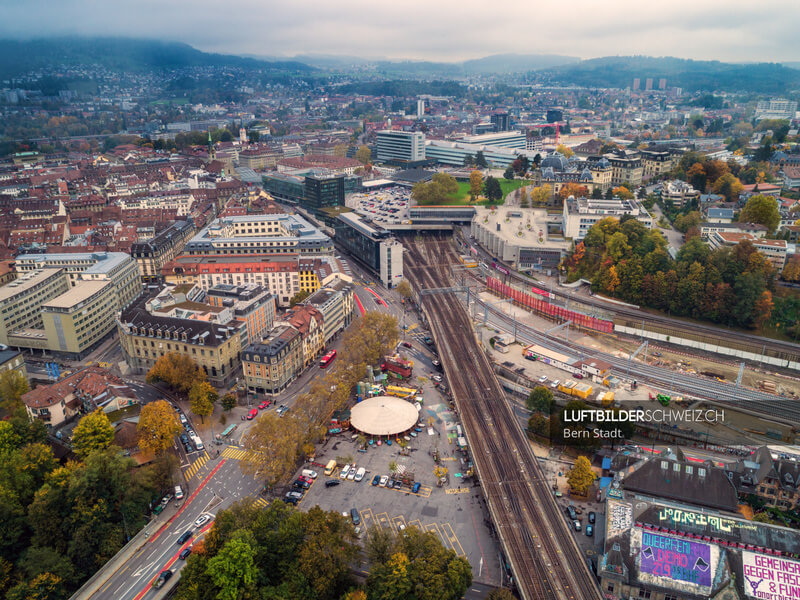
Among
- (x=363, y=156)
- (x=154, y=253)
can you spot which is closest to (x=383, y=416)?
(x=154, y=253)

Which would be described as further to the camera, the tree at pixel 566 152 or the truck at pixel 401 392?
the tree at pixel 566 152

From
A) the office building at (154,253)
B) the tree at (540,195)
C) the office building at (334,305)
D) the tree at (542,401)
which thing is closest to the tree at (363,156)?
the tree at (540,195)

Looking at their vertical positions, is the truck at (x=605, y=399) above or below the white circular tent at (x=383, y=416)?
above

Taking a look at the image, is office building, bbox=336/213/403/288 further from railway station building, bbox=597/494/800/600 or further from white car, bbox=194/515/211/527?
railway station building, bbox=597/494/800/600

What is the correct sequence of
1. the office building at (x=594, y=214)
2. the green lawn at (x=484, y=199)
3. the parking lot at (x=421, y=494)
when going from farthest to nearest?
the green lawn at (x=484, y=199), the office building at (x=594, y=214), the parking lot at (x=421, y=494)

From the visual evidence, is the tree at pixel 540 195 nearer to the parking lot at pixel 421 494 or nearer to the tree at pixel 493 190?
the tree at pixel 493 190

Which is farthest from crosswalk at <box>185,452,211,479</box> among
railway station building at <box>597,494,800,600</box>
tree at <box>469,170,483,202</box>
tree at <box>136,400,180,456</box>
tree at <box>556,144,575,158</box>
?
tree at <box>556,144,575,158</box>

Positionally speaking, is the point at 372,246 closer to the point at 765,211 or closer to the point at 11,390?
the point at 11,390
